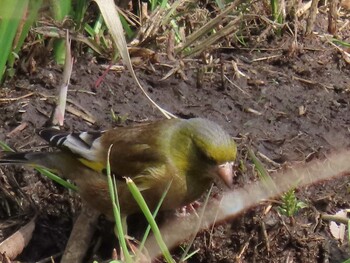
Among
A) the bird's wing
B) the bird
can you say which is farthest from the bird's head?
the bird's wing

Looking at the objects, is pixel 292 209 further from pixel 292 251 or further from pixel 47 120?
pixel 47 120

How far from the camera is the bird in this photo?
410cm

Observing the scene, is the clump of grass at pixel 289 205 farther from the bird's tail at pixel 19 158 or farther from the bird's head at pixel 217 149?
the bird's tail at pixel 19 158

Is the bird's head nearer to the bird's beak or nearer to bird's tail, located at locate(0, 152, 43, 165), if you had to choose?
the bird's beak

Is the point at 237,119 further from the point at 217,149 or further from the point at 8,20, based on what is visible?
the point at 8,20

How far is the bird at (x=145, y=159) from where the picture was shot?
410 cm

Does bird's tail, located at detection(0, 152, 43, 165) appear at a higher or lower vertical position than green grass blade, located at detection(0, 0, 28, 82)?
lower

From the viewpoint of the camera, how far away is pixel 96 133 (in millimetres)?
4348

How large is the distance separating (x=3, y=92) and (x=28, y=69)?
0.69 feet

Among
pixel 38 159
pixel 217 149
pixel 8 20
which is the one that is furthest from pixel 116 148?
pixel 8 20

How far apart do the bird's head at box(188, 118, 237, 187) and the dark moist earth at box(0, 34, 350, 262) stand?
370 millimetres

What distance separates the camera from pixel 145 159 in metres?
4.21

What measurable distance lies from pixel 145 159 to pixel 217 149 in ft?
1.21

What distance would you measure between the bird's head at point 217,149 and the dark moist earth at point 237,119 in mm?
370
